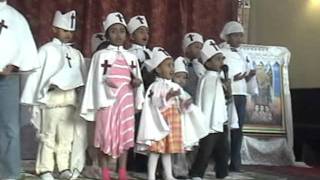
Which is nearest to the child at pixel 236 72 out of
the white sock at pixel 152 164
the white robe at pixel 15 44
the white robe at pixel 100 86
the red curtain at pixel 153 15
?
the red curtain at pixel 153 15

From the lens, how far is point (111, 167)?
5477mm

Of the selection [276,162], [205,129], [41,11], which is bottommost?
[276,162]

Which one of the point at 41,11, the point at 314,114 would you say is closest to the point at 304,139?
the point at 314,114

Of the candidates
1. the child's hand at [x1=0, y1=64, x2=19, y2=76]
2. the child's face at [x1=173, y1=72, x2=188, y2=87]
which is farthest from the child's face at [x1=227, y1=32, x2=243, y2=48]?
the child's hand at [x1=0, y1=64, x2=19, y2=76]

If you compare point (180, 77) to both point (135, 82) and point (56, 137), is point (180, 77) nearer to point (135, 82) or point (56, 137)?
point (135, 82)

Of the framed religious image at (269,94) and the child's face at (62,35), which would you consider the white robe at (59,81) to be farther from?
the framed religious image at (269,94)

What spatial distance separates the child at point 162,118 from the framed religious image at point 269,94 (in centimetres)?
215

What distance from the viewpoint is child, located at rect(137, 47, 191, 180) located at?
4.91 metres

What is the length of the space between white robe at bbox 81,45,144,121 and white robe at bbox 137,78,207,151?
111 mm

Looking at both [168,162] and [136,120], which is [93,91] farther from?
[168,162]

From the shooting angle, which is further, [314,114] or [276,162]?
[314,114]

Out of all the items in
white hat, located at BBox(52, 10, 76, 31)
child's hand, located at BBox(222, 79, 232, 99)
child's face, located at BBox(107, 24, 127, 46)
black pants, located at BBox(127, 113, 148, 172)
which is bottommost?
black pants, located at BBox(127, 113, 148, 172)

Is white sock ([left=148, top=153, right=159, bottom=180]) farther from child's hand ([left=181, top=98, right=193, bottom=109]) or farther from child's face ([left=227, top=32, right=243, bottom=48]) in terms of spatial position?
child's face ([left=227, top=32, right=243, bottom=48])

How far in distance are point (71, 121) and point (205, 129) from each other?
107 cm
